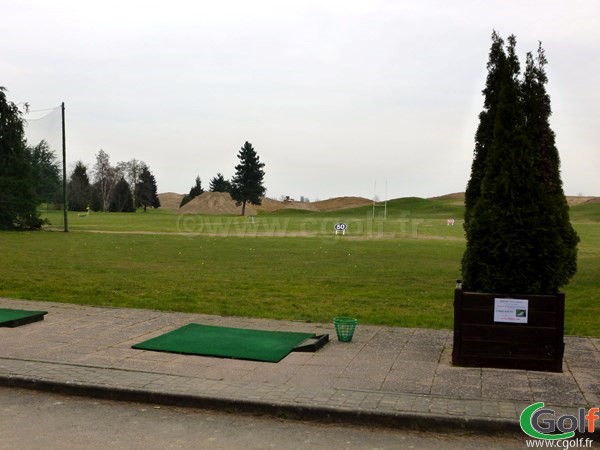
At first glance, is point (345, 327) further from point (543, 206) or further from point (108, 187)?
point (108, 187)

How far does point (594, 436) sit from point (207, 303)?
7319 millimetres

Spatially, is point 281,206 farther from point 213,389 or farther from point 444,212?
point 213,389

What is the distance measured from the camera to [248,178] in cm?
11606

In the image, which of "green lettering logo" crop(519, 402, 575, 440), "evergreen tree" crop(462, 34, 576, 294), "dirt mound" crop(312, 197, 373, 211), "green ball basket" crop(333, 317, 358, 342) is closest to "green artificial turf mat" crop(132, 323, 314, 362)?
"green ball basket" crop(333, 317, 358, 342)


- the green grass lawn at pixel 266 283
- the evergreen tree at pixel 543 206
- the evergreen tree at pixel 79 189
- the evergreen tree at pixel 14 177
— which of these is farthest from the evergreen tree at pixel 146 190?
the evergreen tree at pixel 543 206

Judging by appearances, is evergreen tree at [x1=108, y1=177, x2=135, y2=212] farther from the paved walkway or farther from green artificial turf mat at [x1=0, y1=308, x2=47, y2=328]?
the paved walkway

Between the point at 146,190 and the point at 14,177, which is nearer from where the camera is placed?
the point at 14,177

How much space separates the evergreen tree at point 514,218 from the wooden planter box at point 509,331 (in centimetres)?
21

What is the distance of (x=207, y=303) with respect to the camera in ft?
35.6

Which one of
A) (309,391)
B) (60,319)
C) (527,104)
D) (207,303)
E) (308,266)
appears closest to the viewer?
(309,391)

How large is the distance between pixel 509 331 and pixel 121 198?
122378mm

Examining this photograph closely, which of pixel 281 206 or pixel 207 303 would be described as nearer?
pixel 207 303

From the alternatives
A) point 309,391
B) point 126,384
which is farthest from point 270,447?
point 126,384

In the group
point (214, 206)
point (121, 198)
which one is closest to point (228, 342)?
point (121, 198)
